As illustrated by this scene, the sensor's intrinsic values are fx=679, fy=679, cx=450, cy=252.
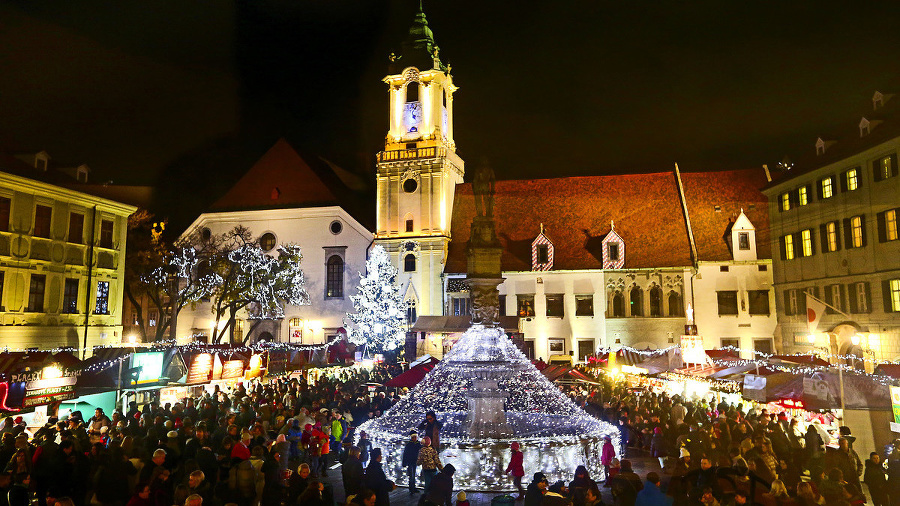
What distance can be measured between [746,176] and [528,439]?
39.4 m

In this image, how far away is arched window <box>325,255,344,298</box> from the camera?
51.8 metres

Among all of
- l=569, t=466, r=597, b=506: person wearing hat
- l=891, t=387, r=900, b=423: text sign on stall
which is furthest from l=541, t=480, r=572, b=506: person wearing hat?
l=891, t=387, r=900, b=423: text sign on stall

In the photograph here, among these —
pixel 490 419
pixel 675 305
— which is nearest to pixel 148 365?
pixel 490 419

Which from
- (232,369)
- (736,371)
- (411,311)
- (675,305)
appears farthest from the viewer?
(411,311)

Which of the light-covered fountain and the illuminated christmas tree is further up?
the illuminated christmas tree

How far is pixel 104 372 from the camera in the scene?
19281 mm

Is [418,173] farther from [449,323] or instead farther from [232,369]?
[232,369]

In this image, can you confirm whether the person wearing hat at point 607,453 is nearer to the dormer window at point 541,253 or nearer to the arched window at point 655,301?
the arched window at point 655,301

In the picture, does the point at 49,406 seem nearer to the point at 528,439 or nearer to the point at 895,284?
the point at 528,439

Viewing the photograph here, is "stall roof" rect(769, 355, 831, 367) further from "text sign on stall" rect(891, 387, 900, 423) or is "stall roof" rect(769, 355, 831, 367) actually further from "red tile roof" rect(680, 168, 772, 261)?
"red tile roof" rect(680, 168, 772, 261)

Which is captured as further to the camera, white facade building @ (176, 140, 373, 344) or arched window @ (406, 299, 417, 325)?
white facade building @ (176, 140, 373, 344)

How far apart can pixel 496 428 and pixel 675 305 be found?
31617mm

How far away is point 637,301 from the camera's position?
4569 centimetres

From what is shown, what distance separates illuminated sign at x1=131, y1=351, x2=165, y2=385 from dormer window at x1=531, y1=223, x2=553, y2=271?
30418 mm
